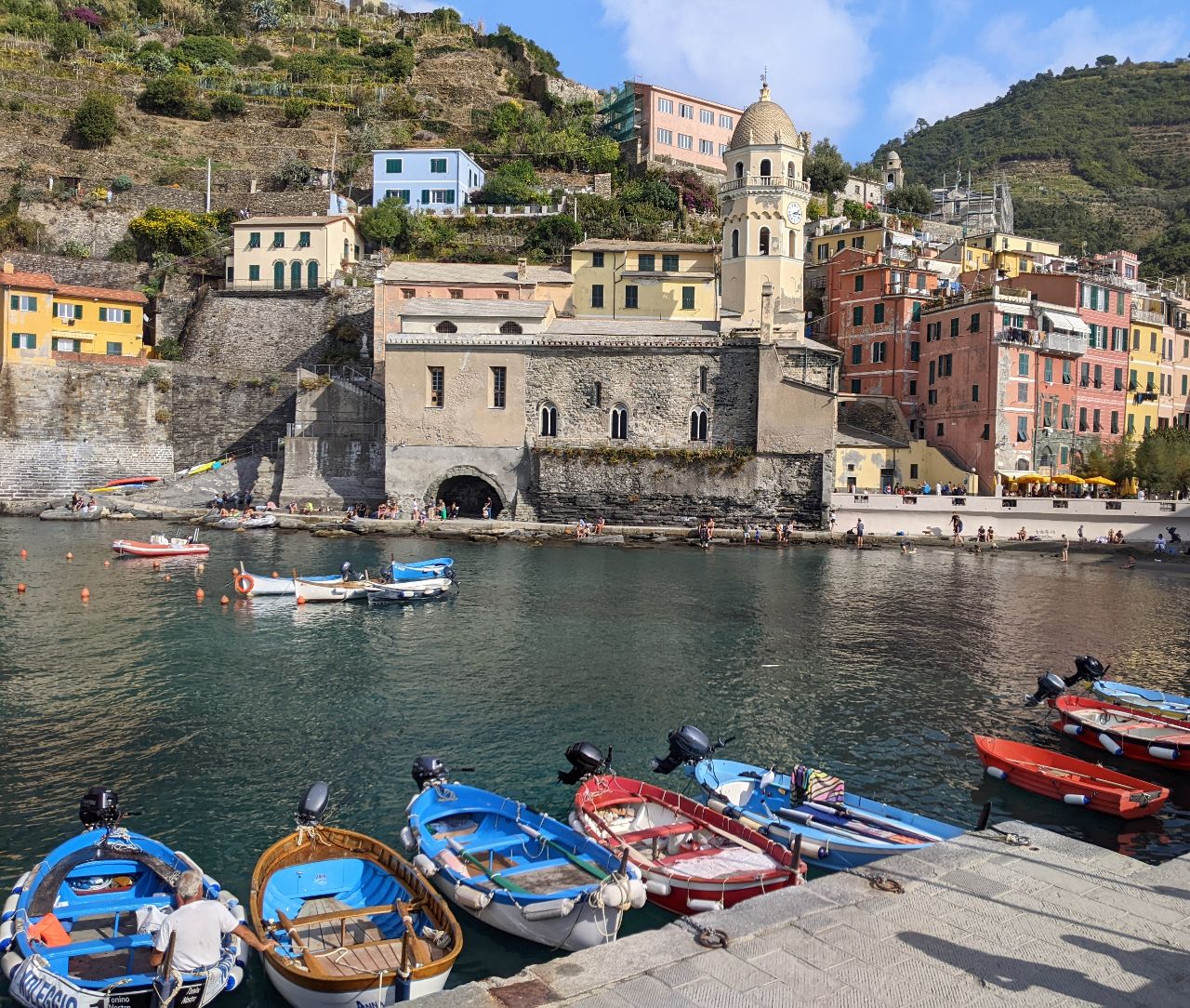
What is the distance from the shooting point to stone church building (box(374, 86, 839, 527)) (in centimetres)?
4738

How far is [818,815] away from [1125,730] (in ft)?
25.2

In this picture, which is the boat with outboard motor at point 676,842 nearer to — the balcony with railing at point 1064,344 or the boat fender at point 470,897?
the boat fender at point 470,897

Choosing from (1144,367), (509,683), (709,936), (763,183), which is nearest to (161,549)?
(509,683)

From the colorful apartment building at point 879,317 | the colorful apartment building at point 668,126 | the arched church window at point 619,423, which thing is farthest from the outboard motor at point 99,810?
the colorful apartment building at point 668,126

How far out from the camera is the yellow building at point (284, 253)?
60.2m

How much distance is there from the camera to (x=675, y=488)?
4791cm

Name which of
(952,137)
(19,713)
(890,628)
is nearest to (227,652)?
(19,713)

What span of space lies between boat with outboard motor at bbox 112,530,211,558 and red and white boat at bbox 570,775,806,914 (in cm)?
2849

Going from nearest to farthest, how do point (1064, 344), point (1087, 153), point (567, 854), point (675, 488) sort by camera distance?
point (567, 854)
point (675, 488)
point (1064, 344)
point (1087, 153)

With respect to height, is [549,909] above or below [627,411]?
below

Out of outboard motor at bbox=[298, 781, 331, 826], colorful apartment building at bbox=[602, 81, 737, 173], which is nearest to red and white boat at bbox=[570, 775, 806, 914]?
outboard motor at bbox=[298, 781, 331, 826]

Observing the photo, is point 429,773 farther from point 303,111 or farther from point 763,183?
point 303,111

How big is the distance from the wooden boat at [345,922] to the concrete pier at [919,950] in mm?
2179

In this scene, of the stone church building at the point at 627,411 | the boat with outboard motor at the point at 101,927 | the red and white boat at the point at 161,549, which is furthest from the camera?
the stone church building at the point at 627,411
